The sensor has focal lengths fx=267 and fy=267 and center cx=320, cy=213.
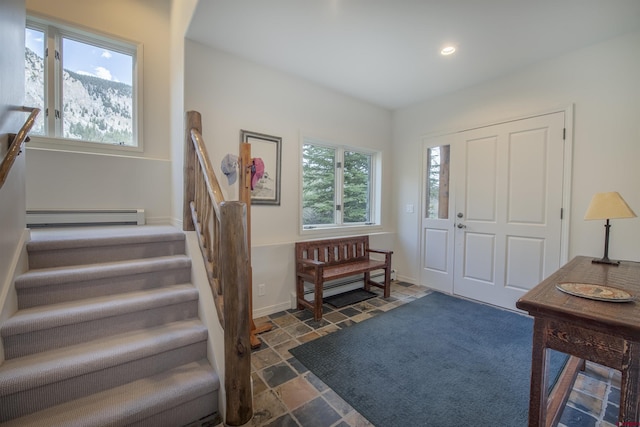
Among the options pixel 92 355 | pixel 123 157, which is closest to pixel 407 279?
pixel 92 355

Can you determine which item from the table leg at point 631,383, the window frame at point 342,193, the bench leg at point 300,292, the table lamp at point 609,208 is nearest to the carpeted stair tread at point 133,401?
the bench leg at point 300,292

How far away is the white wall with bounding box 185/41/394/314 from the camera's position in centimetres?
267

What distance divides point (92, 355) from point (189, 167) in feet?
4.92

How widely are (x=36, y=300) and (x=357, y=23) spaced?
308cm

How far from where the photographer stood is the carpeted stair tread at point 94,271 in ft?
5.37

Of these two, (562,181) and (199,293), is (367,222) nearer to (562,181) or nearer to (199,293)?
(562,181)

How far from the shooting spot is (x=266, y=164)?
10.0 ft

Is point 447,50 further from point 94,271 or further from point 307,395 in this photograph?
point 94,271

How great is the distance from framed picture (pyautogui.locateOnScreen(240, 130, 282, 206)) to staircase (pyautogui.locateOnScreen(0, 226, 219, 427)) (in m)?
1.18

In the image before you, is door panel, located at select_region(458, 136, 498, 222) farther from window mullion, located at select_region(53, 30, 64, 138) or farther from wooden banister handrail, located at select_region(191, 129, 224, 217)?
window mullion, located at select_region(53, 30, 64, 138)

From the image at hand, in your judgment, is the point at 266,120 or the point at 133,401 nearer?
the point at 133,401

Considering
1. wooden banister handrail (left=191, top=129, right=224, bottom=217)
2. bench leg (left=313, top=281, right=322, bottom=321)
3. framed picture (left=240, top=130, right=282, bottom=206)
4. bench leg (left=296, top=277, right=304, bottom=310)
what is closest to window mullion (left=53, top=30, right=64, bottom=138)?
wooden banister handrail (left=191, top=129, right=224, bottom=217)

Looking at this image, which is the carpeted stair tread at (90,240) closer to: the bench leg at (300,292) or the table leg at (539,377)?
the bench leg at (300,292)

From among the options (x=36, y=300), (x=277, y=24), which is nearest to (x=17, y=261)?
(x=36, y=300)
